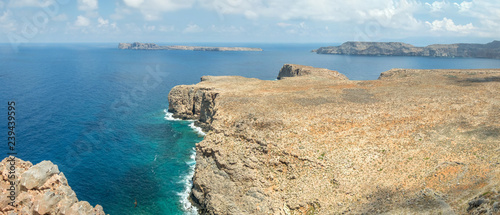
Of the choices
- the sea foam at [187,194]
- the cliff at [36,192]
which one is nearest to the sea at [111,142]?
the sea foam at [187,194]

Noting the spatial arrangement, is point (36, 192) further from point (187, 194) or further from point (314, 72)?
point (314, 72)

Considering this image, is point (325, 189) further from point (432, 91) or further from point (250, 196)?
point (432, 91)

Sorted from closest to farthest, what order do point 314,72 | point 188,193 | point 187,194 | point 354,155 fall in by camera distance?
point 354,155 → point 187,194 → point 188,193 → point 314,72

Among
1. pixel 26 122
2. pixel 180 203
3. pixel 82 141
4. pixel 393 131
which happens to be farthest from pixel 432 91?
pixel 26 122

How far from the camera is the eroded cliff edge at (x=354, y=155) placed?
33.0 m

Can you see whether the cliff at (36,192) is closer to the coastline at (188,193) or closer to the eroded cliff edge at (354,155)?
the coastline at (188,193)

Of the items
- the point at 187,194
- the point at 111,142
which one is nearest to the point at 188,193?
the point at 187,194

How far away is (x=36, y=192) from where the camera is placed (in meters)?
30.1

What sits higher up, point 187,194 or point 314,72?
point 314,72

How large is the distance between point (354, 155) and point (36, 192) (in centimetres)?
3879

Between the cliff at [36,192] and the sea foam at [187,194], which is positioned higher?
the cliff at [36,192]

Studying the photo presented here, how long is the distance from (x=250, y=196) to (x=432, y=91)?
4779 centimetres

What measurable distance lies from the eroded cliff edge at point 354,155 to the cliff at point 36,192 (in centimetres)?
1762

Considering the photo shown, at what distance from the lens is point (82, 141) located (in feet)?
220
